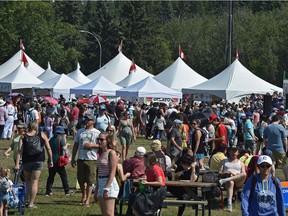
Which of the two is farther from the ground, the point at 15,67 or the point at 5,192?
the point at 15,67

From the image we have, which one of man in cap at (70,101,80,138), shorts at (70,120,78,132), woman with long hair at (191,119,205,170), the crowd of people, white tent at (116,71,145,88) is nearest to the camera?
the crowd of people

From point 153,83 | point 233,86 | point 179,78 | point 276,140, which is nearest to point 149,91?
point 153,83

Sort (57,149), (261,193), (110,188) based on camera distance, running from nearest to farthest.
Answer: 1. (261,193)
2. (110,188)
3. (57,149)

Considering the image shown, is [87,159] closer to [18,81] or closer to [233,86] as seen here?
[233,86]

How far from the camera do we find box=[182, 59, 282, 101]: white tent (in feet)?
137

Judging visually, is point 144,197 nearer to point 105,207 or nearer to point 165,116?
point 105,207

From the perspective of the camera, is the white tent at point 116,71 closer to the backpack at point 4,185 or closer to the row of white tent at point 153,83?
the row of white tent at point 153,83

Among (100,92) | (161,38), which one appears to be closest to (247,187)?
(100,92)

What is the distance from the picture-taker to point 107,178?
37.5 feet

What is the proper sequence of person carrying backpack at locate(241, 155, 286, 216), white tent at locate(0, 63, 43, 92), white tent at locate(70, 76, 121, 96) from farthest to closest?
white tent at locate(0, 63, 43, 92), white tent at locate(70, 76, 121, 96), person carrying backpack at locate(241, 155, 286, 216)

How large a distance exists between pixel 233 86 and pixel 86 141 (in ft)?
90.1

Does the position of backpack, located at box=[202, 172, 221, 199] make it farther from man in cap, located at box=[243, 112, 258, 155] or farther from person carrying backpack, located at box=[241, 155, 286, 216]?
man in cap, located at box=[243, 112, 258, 155]

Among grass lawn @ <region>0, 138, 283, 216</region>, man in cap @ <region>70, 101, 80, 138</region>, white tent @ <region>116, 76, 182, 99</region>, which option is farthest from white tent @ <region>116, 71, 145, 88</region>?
grass lawn @ <region>0, 138, 283, 216</region>

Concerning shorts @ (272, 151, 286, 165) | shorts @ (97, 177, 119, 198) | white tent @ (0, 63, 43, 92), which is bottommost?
shorts @ (97, 177, 119, 198)
